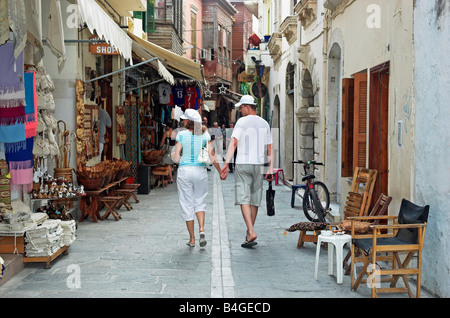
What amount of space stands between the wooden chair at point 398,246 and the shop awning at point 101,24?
3475 mm

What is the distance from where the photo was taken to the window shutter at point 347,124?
9.52 m

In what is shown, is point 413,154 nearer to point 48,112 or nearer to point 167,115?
point 48,112

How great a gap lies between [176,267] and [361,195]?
8.31 ft

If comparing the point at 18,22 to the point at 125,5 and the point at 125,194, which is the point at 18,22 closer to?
the point at 125,194

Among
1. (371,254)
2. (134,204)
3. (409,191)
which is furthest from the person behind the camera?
(134,204)

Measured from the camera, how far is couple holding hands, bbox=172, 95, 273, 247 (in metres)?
7.70

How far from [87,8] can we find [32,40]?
974 millimetres

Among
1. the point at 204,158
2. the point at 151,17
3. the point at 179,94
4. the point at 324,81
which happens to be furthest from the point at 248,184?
the point at 179,94

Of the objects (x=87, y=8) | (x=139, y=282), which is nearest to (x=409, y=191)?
(x=139, y=282)

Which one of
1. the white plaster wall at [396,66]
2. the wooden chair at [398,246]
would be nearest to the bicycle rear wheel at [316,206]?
the white plaster wall at [396,66]

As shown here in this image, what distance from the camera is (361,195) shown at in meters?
7.36

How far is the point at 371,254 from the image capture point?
17.6ft

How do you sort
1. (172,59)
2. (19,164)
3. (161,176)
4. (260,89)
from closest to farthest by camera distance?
(19,164)
(172,59)
(161,176)
(260,89)

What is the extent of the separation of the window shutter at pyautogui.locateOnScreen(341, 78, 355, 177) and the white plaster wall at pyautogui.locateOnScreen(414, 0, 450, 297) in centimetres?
346
